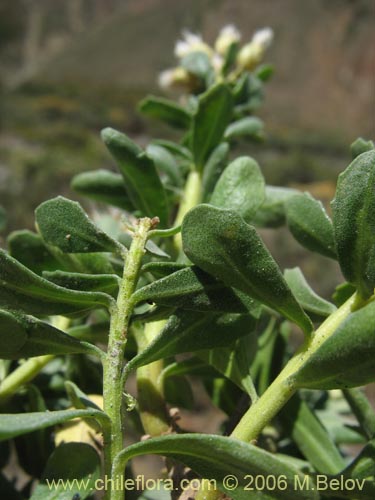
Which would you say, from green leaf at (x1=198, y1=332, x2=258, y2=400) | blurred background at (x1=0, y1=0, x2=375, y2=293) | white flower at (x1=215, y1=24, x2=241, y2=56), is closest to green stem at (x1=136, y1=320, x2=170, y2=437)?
green leaf at (x1=198, y1=332, x2=258, y2=400)

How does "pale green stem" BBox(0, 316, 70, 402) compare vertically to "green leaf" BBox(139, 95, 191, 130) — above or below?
below

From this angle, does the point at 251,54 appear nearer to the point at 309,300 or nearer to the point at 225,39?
the point at 225,39

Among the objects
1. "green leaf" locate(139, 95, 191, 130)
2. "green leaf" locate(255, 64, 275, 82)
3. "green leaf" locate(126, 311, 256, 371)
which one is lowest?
"green leaf" locate(126, 311, 256, 371)

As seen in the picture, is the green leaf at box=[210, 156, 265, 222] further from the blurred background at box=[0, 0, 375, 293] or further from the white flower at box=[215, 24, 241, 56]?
the blurred background at box=[0, 0, 375, 293]

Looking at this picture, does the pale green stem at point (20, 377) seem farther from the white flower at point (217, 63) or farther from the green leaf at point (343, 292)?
the white flower at point (217, 63)

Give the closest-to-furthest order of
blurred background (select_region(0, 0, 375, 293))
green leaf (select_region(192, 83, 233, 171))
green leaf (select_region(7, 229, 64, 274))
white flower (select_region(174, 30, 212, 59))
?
green leaf (select_region(7, 229, 64, 274))
green leaf (select_region(192, 83, 233, 171))
white flower (select_region(174, 30, 212, 59))
blurred background (select_region(0, 0, 375, 293))

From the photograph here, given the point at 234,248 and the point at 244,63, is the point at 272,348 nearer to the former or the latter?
the point at 234,248

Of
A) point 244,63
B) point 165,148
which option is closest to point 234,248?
point 165,148
